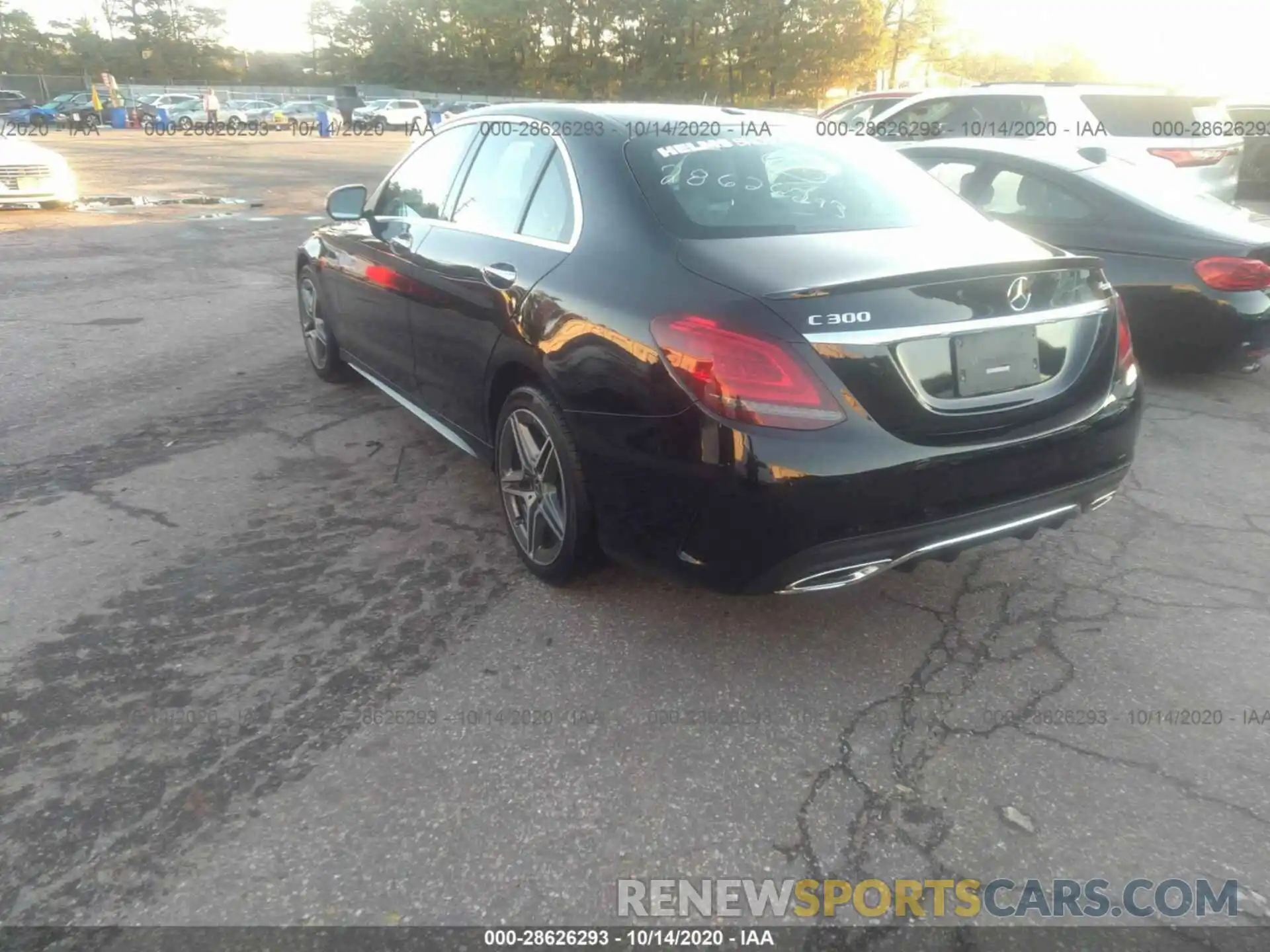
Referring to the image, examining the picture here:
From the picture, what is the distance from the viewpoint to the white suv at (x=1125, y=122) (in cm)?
907

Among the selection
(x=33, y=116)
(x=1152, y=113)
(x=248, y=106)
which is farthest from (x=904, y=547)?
(x=248, y=106)

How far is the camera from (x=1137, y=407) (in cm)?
314

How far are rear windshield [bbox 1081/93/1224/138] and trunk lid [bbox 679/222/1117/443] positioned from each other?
7.84 metres

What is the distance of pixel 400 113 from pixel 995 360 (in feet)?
188

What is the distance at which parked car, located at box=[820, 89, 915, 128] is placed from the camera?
13.0 meters

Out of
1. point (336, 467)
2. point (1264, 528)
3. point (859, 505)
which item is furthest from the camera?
point (336, 467)

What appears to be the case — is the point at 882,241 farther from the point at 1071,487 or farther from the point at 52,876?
the point at 52,876

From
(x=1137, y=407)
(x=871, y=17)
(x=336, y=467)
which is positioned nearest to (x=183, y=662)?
(x=336, y=467)

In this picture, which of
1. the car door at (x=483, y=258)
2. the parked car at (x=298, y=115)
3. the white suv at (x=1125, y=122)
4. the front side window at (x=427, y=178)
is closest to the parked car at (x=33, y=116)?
the parked car at (x=298, y=115)

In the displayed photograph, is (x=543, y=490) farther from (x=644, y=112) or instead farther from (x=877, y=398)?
(x=644, y=112)

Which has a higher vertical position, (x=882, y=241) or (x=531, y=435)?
(x=882, y=241)

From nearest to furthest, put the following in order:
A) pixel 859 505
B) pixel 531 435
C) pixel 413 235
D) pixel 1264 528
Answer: pixel 859 505 < pixel 531 435 < pixel 1264 528 < pixel 413 235

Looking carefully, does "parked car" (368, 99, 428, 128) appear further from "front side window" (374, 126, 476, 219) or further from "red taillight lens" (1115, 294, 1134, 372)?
"red taillight lens" (1115, 294, 1134, 372)

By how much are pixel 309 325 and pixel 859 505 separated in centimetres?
436
